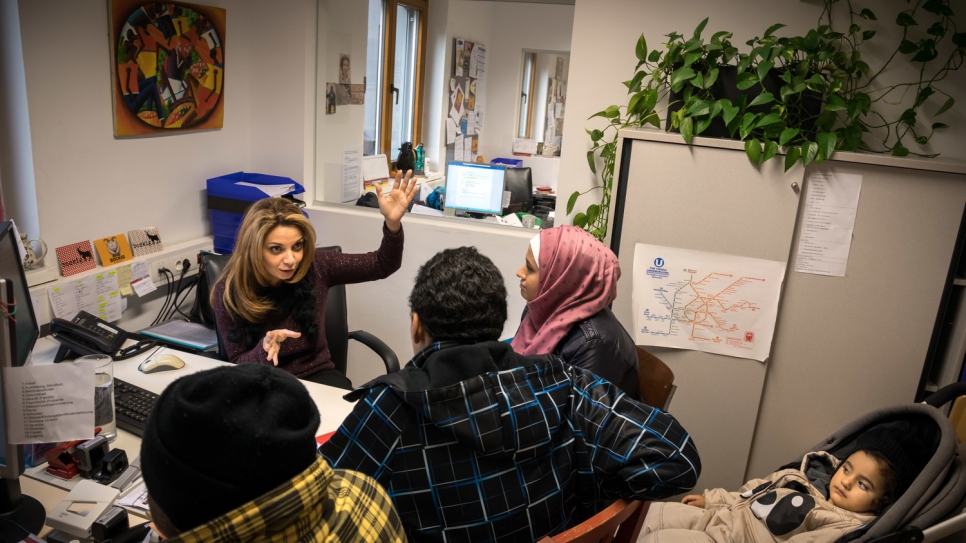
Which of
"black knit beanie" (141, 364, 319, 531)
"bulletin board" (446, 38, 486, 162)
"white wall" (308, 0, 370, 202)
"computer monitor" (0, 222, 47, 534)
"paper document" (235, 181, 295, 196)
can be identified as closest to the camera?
"black knit beanie" (141, 364, 319, 531)

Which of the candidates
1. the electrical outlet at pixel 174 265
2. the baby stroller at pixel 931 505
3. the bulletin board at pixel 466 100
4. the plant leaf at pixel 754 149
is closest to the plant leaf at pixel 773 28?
the plant leaf at pixel 754 149

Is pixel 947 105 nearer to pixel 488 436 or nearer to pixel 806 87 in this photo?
pixel 806 87

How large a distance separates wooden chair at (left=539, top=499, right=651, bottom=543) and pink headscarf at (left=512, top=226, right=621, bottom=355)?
700mm

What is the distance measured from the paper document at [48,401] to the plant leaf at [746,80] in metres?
2.13

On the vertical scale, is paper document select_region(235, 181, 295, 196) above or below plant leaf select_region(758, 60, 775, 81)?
below

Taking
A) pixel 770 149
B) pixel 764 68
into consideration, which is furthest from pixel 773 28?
pixel 770 149

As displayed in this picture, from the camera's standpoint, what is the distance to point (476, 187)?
360cm

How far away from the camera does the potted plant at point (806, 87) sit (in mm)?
2363

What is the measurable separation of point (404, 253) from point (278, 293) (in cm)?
99

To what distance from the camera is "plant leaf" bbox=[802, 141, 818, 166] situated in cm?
233

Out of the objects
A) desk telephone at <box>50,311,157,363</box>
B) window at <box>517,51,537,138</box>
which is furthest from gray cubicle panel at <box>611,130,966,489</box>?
window at <box>517,51,537,138</box>

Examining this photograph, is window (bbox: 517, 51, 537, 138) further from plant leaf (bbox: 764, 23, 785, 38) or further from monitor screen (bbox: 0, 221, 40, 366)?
monitor screen (bbox: 0, 221, 40, 366)

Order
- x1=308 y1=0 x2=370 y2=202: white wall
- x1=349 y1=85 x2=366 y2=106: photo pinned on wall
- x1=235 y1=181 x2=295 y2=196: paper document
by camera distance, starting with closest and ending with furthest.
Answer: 1. x1=235 y1=181 x2=295 y2=196: paper document
2. x1=308 y1=0 x2=370 y2=202: white wall
3. x1=349 y1=85 x2=366 y2=106: photo pinned on wall

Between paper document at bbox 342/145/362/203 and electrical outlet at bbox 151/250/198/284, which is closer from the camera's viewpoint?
electrical outlet at bbox 151/250/198/284
